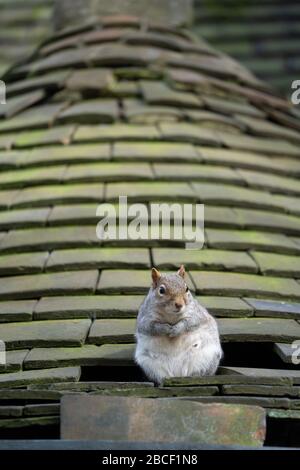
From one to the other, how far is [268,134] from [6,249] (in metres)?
1.98

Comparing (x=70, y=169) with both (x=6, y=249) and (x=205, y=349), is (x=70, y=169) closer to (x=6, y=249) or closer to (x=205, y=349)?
(x=6, y=249)

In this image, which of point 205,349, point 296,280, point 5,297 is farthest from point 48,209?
point 205,349

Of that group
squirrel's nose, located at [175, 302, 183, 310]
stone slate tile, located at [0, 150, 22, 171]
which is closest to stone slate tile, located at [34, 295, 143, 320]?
squirrel's nose, located at [175, 302, 183, 310]

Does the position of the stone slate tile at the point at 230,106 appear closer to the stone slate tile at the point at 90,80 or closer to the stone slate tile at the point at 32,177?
the stone slate tile at the point at 90,80

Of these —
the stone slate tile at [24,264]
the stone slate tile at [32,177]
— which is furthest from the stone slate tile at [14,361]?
the stone slate tile at [32,177]

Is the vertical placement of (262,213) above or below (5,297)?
above

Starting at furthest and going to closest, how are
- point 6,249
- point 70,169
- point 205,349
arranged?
point 70,169 < point 6,249 < point 205,349

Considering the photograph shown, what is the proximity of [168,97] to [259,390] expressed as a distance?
2850 millimetres

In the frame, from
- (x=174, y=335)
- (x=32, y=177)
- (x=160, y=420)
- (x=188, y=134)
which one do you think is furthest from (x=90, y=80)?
(x=160, y=420)

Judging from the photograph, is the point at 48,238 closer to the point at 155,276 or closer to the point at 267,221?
the point at 155,276

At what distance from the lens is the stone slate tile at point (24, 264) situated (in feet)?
13.3

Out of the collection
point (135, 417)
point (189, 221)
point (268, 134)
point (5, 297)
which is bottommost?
point (135, 417)

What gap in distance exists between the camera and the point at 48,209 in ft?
14.9

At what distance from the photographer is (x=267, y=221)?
454 cm
